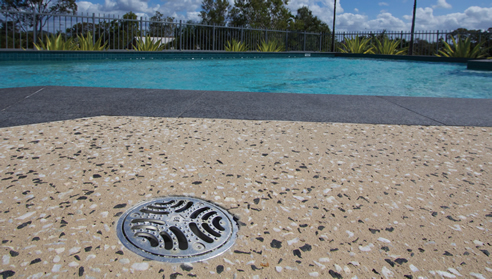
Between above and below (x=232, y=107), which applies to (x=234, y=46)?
above

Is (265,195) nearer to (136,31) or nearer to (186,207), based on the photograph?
(186,207)

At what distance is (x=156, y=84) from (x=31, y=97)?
4312mm

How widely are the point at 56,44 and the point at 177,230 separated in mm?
13597

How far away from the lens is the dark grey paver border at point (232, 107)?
12.4ft

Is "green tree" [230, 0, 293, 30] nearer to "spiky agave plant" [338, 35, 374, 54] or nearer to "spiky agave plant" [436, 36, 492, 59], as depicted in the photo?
"spiky agave plant" [338, 35, 374, 54]

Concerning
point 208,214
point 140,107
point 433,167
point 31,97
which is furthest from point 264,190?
point 31,97

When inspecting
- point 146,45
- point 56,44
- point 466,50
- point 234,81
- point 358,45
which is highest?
point 358,45

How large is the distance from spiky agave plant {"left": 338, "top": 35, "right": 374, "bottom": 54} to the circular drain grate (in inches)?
857

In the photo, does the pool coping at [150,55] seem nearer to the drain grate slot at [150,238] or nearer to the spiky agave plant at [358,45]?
the spiky agave plant at [358,45]

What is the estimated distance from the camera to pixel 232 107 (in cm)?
422

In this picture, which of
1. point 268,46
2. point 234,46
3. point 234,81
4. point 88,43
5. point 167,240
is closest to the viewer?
point 167,240

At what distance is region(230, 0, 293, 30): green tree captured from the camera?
38.2m

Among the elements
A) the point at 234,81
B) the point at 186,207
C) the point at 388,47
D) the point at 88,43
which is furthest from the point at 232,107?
the point at 388,47

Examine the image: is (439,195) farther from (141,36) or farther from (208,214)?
(141,36)
